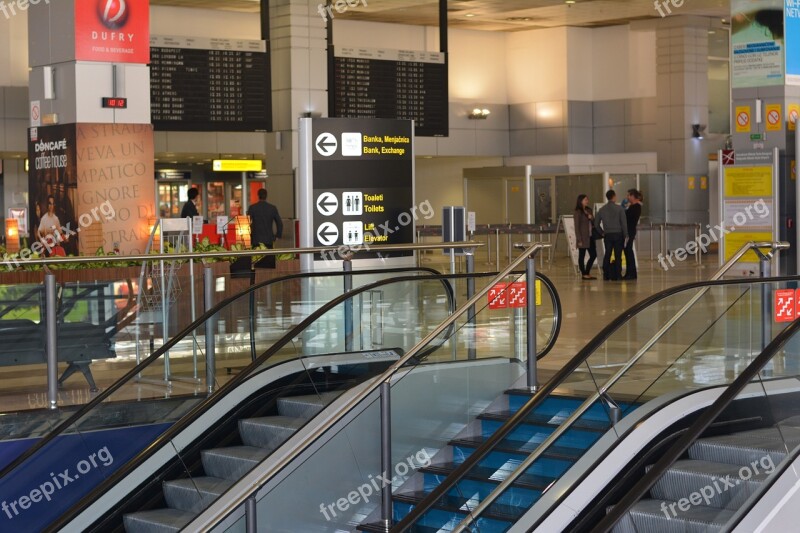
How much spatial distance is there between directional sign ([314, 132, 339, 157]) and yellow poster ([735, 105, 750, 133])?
4119mm

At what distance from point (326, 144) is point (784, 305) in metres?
4.43

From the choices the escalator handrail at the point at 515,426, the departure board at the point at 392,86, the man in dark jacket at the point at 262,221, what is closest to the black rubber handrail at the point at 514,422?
the escalator handrail at the point at 515,426

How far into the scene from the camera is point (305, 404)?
7.79m

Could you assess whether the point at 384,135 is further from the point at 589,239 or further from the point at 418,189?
the point at 418,189

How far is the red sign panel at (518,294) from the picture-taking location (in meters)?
7.84

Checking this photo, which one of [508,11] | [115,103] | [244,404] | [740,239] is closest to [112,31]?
[115,103]

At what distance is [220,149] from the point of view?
2170 centimetres

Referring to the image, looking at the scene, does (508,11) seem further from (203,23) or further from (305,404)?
(305,404)

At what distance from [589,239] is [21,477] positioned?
12584 mm

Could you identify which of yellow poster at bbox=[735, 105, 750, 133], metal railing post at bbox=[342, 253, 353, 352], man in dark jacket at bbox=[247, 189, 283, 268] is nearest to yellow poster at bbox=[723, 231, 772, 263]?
yellow poster at bbox=[735, 105, 750, 133]

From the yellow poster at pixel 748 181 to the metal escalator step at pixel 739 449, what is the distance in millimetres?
5930

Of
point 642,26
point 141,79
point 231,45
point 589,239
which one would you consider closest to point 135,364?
point 141,79

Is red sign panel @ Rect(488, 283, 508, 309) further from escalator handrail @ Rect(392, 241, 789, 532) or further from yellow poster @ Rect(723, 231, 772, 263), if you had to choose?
yellow poster @ Rect(723, 231, 772, 263)

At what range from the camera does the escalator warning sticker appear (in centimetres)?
748
